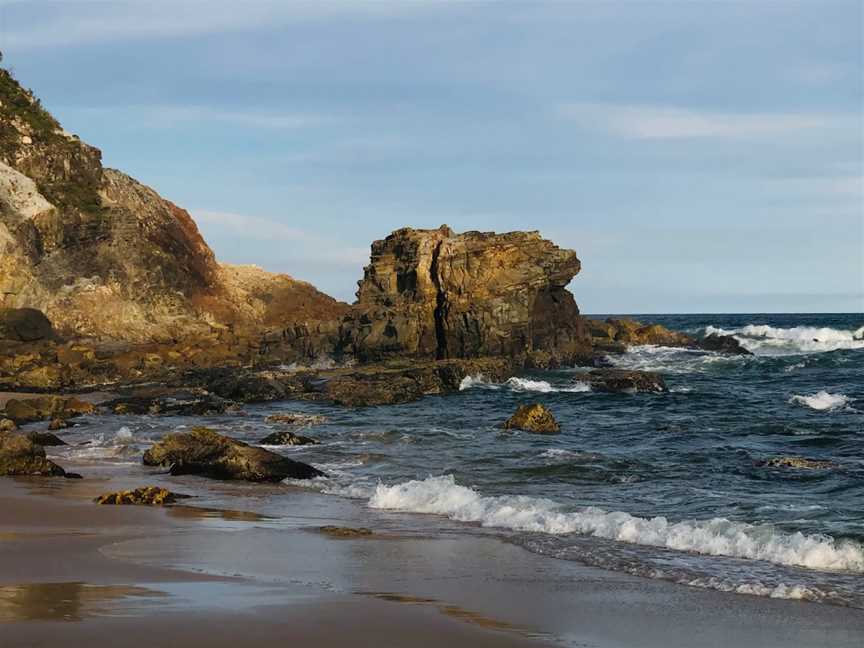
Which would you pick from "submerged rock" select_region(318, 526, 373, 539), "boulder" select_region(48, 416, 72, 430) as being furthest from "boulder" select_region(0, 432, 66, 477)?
"boulder" select_region(48, 416, 72, 430)

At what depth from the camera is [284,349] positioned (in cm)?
5288

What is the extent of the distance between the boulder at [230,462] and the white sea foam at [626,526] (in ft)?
9.02

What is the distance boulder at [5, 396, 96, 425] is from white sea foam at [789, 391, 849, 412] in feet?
81.6

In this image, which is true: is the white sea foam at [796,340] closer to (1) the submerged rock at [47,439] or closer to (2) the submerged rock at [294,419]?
(2) the submerged rock at [294,419]

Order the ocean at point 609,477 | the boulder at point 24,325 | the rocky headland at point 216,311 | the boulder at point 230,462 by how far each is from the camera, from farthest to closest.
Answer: the boulder at point 24,325 < the rocky headland at point 216,311 < the boulder at point 230,462 < the ocean at point 609,477

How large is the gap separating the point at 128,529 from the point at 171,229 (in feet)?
186

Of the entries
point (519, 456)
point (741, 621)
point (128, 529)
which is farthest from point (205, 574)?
point (519, 456)

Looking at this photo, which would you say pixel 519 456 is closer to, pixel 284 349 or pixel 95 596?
pixel 95 596

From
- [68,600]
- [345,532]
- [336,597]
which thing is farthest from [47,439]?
[336,597]

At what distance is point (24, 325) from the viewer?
2016 inches

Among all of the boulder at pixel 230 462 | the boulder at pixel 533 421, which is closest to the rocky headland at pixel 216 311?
the boulder at pixel 533 421

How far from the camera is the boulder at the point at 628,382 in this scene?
40.9 meters

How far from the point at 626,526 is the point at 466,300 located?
120 ft

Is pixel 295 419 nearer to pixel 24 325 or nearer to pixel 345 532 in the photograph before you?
pixel 345 532
